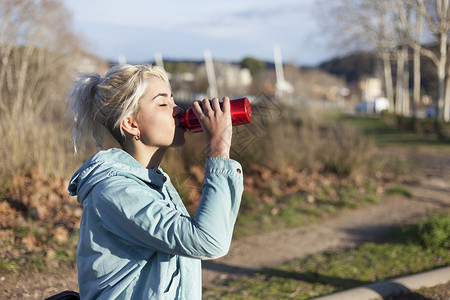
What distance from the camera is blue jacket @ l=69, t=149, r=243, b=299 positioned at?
1432mm

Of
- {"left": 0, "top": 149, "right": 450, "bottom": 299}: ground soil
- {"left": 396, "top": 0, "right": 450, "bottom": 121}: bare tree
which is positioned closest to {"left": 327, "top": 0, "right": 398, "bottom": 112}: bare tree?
{"left": 396, "top": 0, "right": 450, "bottom": 121}: bare tree

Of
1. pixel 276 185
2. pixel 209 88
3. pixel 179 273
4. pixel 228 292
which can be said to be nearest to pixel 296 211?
pixel 276 185

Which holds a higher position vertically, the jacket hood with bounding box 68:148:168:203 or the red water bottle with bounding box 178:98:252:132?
the red water bottle with bounding box 178:98:252:132

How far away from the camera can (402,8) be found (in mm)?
21359

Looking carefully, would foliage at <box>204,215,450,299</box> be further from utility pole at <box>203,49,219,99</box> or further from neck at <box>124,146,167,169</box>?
utility pole at <box>203,49,219,99</box>

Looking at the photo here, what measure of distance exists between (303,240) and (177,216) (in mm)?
4601

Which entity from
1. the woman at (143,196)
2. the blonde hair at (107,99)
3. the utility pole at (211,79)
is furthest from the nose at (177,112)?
the utility pole at (211,79)

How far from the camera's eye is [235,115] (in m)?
1.62

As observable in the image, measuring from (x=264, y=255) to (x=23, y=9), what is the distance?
9509mm

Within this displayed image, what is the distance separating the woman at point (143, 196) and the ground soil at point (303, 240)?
2.51 meters

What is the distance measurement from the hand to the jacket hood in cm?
26

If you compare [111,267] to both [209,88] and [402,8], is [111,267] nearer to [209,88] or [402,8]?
[209,88]

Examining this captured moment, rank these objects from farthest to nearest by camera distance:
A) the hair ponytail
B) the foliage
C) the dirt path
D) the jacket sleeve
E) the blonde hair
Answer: the dirt path → the foliage → the hair ponytail → the blonde hair → the jacket sleeve

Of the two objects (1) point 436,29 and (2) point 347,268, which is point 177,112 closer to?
(2) point 347,268
